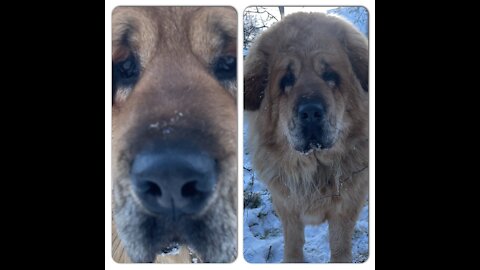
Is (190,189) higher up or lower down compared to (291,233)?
higher up

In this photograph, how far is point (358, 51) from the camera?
2260 millimetres

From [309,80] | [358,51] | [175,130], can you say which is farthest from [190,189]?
[358,51]

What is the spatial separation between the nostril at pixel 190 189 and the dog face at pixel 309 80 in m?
0.45

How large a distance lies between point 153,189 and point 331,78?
0.92 m

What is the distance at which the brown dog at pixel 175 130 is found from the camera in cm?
207

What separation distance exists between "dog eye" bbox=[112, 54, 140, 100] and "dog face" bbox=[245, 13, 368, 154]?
1.62 ft

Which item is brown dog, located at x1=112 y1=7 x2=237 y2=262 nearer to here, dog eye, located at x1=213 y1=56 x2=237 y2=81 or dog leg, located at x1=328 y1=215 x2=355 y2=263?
dog eye, located at x1=213 y1=56 x2=237 y2=81

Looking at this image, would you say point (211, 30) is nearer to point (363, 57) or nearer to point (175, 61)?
point (175, 61)

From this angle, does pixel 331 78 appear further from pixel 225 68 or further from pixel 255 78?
pixel 225 68

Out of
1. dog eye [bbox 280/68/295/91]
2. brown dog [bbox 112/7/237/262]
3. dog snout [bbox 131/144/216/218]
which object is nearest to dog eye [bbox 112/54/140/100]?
brown dog [bbox 112/7/237/262]

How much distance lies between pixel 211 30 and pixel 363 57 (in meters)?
0.69

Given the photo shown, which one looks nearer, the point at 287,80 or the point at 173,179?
the point at 173,179
